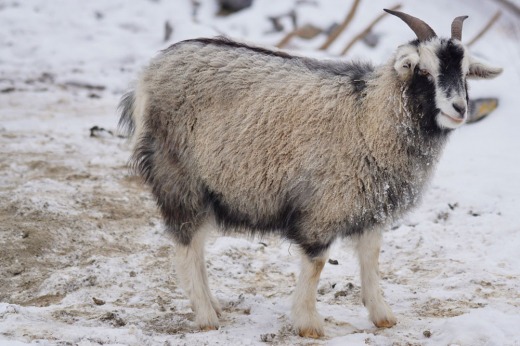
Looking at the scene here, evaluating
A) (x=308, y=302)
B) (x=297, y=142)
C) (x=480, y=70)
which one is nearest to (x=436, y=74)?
(x=480, y=70)

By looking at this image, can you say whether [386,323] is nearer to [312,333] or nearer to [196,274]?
[312,333]

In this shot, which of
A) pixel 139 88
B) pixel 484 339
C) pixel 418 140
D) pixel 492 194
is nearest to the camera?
pixel 484 339

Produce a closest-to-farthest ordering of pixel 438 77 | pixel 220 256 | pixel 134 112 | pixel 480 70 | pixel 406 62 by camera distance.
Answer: pixel 438 77 < pixel 406 62 < pixel 480 70 < pixel 134 112 < pixel 220 256

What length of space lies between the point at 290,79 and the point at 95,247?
93.9 inches

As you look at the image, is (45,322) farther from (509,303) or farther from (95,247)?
(509,303)

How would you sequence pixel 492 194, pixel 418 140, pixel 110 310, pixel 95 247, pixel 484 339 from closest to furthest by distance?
pixel 484 339
pixel 418 140
pixel 110 310
pixel 95 247
pixel 492 194

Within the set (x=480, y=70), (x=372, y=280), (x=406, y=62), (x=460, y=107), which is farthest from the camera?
(x=372, y=280)

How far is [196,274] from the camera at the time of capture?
5.15 metres

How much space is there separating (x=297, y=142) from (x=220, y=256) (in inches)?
69.7

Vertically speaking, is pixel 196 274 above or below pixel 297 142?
below

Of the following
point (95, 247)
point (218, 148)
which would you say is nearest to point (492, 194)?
point (218, 148)

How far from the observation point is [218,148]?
502cm

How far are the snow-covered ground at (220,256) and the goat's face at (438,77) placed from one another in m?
0.39

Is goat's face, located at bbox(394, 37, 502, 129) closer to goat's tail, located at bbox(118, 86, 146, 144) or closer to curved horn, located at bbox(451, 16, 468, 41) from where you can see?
curved horn, located at bbox(451, 16, 468, 41)
